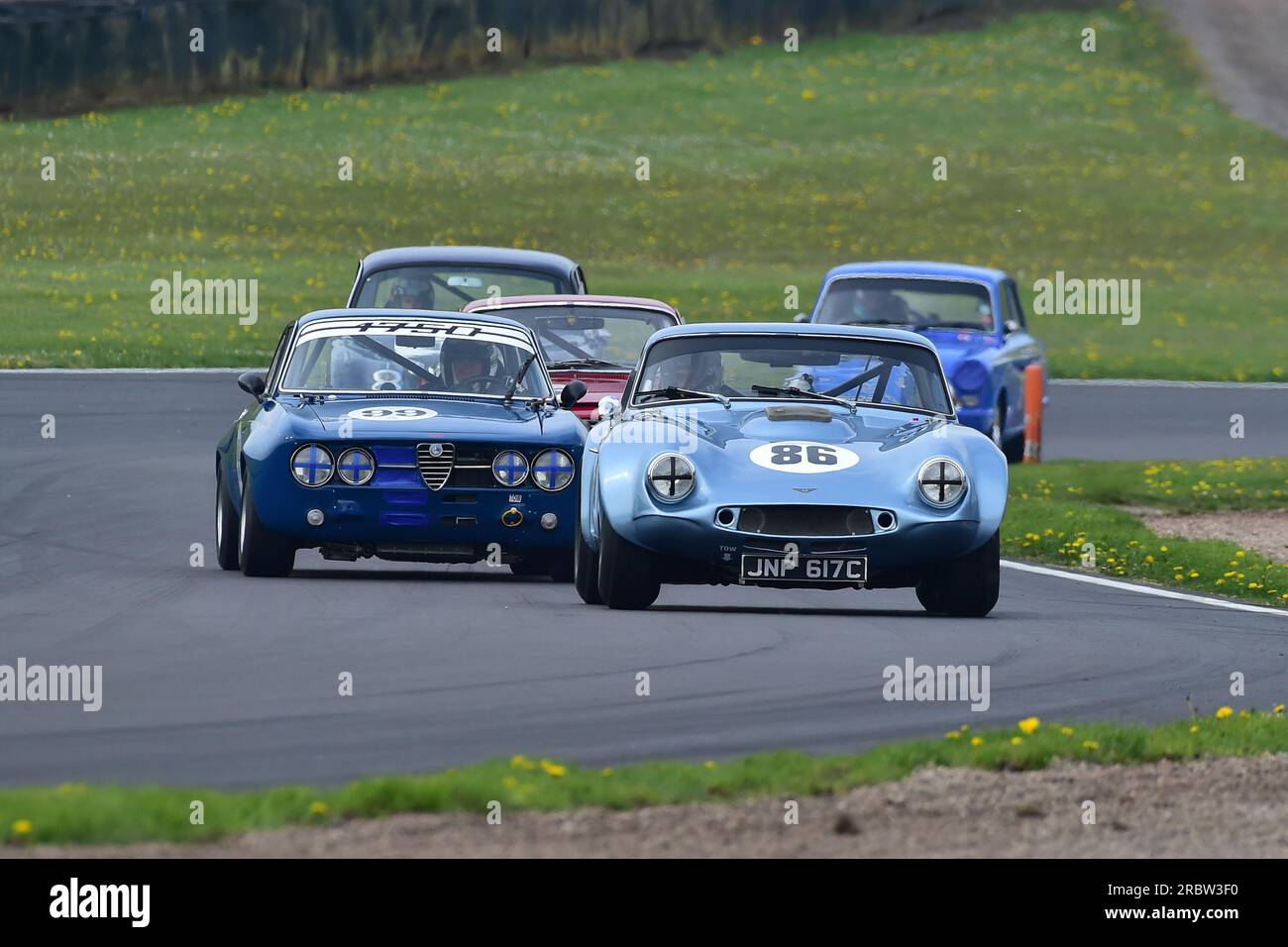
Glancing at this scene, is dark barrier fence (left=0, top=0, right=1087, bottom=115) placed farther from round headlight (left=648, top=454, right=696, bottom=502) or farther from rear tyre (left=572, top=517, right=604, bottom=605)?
round headlight (left=648, top=454, right=696, bottom=502)

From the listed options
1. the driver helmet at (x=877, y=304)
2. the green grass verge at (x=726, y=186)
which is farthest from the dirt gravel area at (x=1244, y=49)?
the driver helmet at (x=877, y=304)

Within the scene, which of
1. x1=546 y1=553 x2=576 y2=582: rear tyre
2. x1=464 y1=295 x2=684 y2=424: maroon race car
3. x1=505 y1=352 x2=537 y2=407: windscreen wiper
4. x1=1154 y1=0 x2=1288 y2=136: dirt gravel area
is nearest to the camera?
x1=546 y1=553 x2=576 y2=582: rear tyre

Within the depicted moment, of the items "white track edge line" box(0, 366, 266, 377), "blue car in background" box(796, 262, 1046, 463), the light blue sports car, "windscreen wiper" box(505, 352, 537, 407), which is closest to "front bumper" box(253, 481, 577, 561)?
the light blue sports car

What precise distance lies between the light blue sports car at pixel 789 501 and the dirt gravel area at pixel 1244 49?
182 feet

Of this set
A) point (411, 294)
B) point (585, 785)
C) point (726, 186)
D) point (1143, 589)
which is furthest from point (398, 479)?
point (726, 186)

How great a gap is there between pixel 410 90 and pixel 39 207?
1537 cm

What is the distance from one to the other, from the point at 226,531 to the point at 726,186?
153 feet

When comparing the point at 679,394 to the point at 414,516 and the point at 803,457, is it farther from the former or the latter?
the point at 414,516

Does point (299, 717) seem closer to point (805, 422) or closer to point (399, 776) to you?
point (399, 776)

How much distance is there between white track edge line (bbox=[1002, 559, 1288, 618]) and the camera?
44.9ft

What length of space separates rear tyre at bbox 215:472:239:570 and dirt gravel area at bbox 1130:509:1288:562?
657cm

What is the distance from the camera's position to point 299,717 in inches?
364

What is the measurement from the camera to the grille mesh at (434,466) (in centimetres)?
1346

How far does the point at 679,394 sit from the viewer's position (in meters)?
13.2
